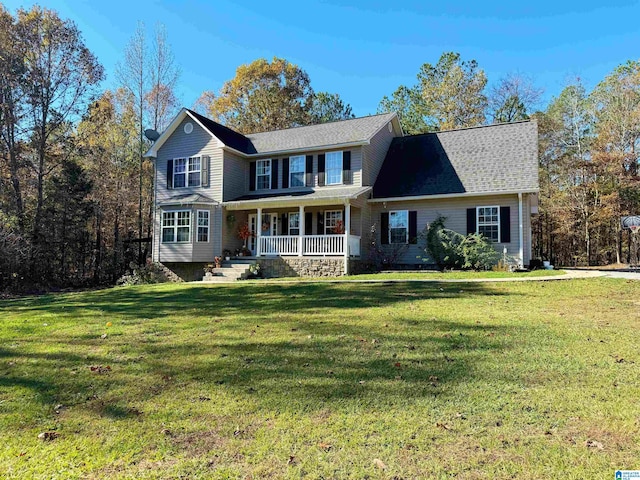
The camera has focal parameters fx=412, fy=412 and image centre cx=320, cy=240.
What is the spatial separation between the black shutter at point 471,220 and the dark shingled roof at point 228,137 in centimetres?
1025

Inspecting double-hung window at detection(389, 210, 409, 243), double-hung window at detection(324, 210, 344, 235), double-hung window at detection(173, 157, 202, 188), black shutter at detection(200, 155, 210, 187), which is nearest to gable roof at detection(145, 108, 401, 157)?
black shutter at detection(200, 155, 210, 187)

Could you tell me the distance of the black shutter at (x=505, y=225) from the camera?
15469mm

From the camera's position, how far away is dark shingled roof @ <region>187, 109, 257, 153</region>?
62.8ft

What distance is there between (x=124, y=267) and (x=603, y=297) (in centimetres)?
2324

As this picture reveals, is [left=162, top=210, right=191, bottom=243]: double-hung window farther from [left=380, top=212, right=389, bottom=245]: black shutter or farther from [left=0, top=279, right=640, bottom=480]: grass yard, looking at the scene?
[left=0, top=279, right=640, bottom=480]: grass yard

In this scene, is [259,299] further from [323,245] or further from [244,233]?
[244,233]

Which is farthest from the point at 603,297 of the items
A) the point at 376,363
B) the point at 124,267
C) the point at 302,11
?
the point at 124,267

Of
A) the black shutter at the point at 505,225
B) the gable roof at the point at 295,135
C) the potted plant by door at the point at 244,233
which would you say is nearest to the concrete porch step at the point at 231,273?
the potted plant by door at the point at 244,233

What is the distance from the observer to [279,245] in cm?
1720

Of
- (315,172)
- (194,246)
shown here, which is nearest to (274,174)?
(315,172)

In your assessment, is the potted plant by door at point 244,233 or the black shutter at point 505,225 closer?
the black shutter at point 505,225

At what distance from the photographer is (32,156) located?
23.0m

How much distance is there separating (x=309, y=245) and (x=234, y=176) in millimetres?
5569

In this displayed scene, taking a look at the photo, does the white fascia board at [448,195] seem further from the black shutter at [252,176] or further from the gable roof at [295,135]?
the black shutter at [252,176]
